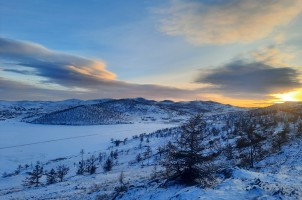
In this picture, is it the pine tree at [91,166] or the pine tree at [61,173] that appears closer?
the pine tree at [61,173]

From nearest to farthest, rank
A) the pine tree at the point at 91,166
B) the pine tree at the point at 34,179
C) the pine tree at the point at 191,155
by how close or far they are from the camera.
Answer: the pine tree at the point at 191,155 < the pine tree at the point at 34,179 < the pine tree at the point at 91,166

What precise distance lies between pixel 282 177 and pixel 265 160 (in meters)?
20.0

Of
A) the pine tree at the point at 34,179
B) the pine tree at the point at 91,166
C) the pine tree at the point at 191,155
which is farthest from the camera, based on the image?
the pine tree at the point at 91,166

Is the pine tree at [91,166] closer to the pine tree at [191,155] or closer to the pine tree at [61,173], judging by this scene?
the pine tree at [61,173]

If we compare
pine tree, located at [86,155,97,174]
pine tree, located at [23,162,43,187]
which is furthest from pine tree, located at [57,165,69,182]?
pine tree, located at [86,155,97,174]

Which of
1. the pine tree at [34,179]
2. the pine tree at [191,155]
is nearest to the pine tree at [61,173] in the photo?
the pine tree at [34,179]

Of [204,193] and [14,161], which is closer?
[204,193]

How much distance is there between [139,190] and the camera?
28.1 m

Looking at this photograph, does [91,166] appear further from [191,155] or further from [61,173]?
[191,155]

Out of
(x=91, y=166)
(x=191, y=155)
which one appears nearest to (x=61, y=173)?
(x=91, y=166)

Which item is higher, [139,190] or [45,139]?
[139,190]

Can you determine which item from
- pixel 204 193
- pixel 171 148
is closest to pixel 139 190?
pixel 171 148

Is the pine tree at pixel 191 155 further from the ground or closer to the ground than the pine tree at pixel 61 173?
further from the ground

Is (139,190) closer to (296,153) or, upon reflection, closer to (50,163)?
(296,153)
